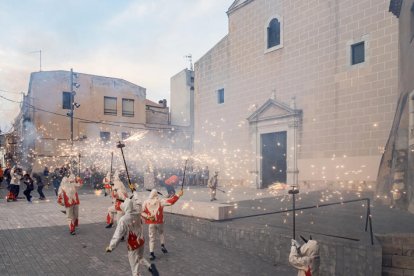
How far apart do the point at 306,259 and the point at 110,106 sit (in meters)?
30.5

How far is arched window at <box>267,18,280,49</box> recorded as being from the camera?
19.1 meters

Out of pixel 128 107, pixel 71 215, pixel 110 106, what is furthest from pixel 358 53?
pixel 110 106

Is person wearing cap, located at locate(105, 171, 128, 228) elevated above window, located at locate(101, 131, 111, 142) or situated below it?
below

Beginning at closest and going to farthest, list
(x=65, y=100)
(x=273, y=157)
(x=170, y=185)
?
(x=170, y=185) → (x=273, y=157) → (x=65, y=100)

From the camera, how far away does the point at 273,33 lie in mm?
19453

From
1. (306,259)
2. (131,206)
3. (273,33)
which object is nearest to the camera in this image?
(306,259)

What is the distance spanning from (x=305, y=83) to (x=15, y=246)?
14.1 m

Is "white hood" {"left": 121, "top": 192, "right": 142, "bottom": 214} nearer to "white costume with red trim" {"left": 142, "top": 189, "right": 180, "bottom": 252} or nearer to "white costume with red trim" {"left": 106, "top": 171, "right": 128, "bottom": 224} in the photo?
"white costume with red trim" {"left": 142, "top": 189, "right": 180, "bottom": 252}

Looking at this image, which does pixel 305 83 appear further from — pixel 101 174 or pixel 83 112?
pixel 83 112

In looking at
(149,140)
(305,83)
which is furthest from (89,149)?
(305,83)

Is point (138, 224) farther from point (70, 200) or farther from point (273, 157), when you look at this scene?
point (273, 157)

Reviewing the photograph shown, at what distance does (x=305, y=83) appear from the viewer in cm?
1739

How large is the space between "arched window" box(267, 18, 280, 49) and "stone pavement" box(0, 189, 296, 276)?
13.0 metres

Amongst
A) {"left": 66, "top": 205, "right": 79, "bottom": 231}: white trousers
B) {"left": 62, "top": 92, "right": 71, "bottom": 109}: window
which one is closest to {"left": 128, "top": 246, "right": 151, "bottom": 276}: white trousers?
{"left": 66, "top": 205, "right": 79, "bottom": 231}: white trousers
